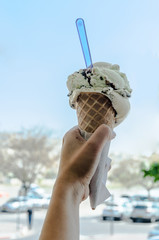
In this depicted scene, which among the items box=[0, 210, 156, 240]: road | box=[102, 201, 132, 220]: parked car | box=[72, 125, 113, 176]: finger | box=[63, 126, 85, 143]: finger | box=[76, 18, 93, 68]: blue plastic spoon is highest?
box=[76, 18, 93, 68]: blue plastic spoon

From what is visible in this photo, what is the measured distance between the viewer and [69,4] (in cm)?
418

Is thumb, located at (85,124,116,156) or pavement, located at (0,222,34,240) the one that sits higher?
thumb, located at (85,124,116,156)

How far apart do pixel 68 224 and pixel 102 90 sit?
28cm

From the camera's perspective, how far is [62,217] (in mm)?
454

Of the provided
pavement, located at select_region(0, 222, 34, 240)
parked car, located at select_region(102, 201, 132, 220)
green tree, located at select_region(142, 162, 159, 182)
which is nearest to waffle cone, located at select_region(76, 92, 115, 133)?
green tree, located at select_region(142, 162, 159, 182)

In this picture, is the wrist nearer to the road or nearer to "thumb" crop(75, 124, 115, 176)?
"thumb" crop(75, 124, 115, 176)

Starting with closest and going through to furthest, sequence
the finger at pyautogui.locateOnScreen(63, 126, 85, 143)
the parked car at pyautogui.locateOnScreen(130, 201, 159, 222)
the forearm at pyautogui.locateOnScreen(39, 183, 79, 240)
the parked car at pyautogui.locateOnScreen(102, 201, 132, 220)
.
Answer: the forearm at pyautogui.locateOnScreen(39, 183, 79, 240) < the finger at pyautogui.locateOnScreen(63, 126, 85, 143) < the parked car at pyautogui.locateOnScreen(130, 201, 159, 222) < the parked car at pyautogui.locateOnScreen(102, 201, 132, 220)

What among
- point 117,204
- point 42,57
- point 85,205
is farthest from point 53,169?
point 42,57

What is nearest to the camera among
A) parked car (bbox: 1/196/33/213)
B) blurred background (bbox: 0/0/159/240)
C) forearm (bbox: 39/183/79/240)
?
forearm (bbox: 39/183/79/240)

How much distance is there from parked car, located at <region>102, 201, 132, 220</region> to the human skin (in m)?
8.61

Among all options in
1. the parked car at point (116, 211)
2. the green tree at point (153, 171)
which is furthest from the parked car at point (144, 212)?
the green tree at point (153, 171)

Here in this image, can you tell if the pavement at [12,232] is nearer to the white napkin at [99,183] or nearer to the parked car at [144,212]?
the parked car at [144,212]

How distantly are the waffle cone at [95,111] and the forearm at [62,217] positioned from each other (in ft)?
0.54

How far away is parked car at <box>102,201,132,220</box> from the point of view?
888cm
